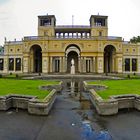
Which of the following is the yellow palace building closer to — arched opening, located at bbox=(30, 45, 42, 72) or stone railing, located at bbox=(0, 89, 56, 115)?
arched opening, located at bbox=(30, 45, 42, 72)

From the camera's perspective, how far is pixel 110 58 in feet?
222

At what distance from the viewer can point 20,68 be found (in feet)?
218

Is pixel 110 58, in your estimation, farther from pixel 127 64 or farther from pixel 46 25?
pixel 46 25

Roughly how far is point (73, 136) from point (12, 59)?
6045cm

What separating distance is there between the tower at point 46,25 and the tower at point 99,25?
35.5ft

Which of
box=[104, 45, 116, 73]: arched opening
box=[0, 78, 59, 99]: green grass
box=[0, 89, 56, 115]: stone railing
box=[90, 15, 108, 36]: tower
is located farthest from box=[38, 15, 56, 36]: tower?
box=[0, 89, 56, 115]: stone railing

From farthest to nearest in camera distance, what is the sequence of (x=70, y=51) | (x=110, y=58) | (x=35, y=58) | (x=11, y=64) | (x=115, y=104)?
(x=70, y=51) < (x=11, y=64) < (x=35, y=58) < (x=110, y=58) < (x=115, y=104)

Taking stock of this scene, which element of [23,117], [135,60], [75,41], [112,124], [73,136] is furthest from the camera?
[135,60]

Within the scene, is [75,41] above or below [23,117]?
above

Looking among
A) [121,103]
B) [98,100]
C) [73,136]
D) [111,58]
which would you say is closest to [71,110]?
[98,100]

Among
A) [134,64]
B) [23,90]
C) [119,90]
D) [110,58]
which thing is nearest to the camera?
[23,90]

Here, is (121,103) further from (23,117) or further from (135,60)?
(135,60)

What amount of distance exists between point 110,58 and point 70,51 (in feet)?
38.6

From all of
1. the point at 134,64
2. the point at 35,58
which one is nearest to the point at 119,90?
the point at 134,64
